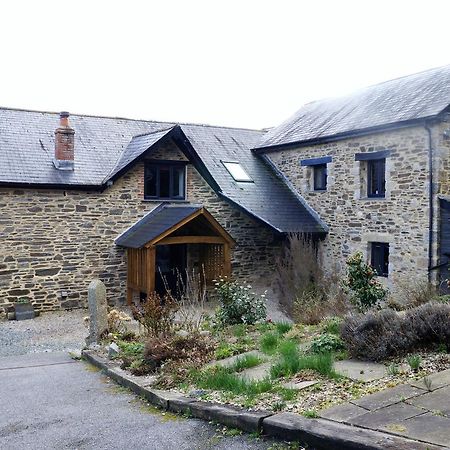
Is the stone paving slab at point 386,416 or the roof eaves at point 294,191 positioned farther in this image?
the roof eaves at point 294,191

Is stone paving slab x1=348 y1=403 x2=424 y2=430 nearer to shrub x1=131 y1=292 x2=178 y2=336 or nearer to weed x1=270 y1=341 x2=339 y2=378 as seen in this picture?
weed x1=270 y1=341 x2=339 y2=378

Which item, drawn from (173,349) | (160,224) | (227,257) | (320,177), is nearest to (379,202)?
(320,177)

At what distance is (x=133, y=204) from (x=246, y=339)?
8.53m

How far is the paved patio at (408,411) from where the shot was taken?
408 centimetres

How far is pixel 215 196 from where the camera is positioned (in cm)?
1736

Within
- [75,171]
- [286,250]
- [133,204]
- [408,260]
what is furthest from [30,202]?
[408,260]

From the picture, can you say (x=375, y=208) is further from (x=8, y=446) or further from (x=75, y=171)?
(x=8, y=446)

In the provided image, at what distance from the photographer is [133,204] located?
638 inches

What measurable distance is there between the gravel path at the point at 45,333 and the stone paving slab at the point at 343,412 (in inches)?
297

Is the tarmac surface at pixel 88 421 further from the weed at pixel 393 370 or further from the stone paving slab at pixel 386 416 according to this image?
the weed at pixel 393 370

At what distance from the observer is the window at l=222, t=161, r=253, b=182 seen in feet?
59.4

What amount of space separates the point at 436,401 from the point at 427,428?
2.12ft

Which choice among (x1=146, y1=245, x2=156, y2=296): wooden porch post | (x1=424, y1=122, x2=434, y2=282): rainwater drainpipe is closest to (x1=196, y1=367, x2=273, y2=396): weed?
(x1=146, y1=245, x2=156, y2=296): wooden porch post

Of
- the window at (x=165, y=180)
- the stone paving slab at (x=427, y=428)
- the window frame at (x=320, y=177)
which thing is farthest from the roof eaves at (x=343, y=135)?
the stone paving slab at (x=427, y=428)
